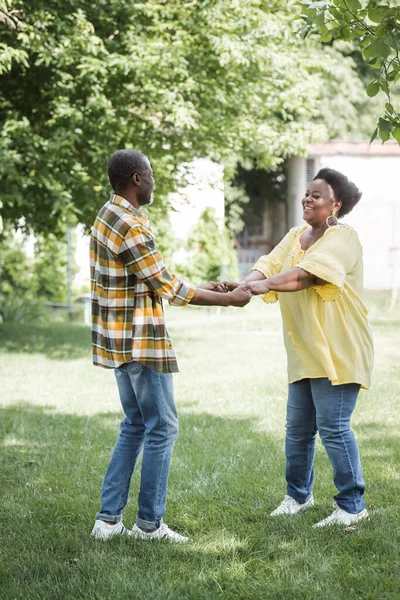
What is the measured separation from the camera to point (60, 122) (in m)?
12.7

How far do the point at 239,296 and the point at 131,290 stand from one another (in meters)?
0.67

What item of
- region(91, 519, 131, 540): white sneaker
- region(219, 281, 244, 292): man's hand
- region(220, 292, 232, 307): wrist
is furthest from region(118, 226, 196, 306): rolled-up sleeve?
region(91, 519, 131, 540): white sneaker

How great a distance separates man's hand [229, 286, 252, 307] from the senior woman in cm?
5

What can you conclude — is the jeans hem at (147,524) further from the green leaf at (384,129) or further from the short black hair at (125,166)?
A: the green leaf at (384,129)

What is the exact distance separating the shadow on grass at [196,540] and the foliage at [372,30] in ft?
6.43

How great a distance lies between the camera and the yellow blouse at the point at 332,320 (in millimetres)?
4453

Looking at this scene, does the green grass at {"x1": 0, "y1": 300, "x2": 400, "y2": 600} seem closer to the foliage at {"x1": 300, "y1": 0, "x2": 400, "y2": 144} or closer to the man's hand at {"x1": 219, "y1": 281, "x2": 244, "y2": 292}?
the man's hand at {"x1": 219, "y1": 281, "x2": 244, "y2": 292}

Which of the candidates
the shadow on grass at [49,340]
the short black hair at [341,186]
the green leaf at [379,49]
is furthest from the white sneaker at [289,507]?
the shadow on grass at [49,340]

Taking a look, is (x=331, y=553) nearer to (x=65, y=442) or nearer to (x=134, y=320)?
(x=134, y=320)

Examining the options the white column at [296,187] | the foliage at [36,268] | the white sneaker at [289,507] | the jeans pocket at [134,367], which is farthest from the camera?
the white column at [296,187]

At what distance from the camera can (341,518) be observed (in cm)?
461

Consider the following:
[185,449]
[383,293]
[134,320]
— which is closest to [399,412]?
[185,449]

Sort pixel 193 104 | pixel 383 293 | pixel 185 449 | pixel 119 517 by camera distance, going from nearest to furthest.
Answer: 1. pixel 119 517
2. pixel 185 449
3. pixel 193 104
4. pixel 383 293

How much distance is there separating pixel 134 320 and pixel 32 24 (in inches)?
359
